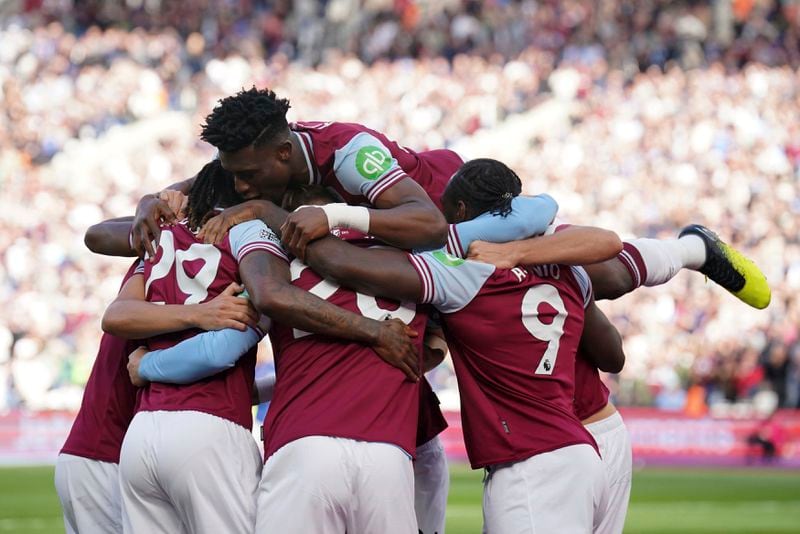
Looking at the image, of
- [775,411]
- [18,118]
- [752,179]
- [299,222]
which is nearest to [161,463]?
[299,222]

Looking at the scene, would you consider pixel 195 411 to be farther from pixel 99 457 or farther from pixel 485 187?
pixel 485 187

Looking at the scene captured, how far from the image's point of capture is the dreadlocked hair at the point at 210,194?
5.27 meters

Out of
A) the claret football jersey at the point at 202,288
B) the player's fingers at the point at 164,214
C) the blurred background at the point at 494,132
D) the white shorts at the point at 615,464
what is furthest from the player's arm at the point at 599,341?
the blurred background at the point at 494,132

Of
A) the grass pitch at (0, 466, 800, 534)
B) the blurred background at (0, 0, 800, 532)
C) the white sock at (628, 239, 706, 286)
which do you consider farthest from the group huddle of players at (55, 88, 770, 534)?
the blurred background at (0, 0, 800, 532)

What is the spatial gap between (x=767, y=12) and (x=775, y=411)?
12.7 metres

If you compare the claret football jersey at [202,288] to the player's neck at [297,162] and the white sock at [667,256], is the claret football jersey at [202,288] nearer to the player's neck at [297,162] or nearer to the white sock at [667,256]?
the player's neck at [297,162]

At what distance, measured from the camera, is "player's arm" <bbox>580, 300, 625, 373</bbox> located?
5473mm

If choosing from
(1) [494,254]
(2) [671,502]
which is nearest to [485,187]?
(1) [494,254]

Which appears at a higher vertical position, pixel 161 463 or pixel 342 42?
pixel 342 42

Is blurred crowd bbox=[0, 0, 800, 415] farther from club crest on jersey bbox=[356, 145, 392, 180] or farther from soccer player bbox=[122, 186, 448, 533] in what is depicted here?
club crest on jersey bbox=[356, 145, 392, 180]

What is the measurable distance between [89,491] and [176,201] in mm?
1234

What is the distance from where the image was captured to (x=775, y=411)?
17.7m

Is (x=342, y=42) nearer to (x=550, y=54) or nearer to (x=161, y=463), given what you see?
(x=550, y=54)

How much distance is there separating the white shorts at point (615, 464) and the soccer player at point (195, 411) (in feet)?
3.76
